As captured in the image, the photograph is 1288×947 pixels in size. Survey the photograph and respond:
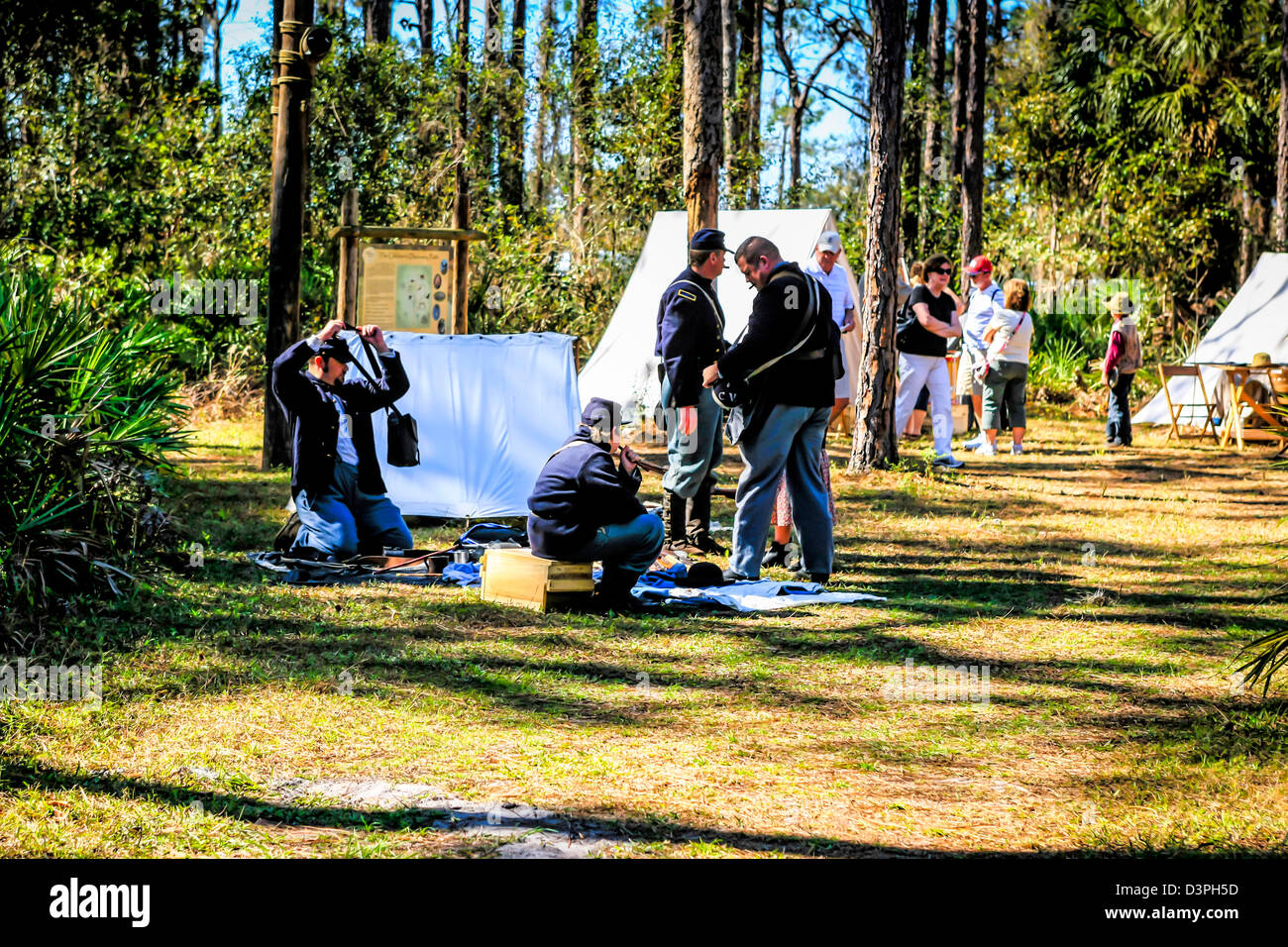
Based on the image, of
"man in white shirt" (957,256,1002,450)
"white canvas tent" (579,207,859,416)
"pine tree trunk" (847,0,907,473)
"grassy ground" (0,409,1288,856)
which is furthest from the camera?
"white canvas tent" (579,207,859,416)

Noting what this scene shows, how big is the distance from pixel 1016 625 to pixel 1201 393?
39.7 feet

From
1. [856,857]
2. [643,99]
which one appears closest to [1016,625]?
[856,857]

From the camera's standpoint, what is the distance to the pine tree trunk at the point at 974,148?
25281 mm

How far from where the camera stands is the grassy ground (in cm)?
444

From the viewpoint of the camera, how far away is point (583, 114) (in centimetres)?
2358

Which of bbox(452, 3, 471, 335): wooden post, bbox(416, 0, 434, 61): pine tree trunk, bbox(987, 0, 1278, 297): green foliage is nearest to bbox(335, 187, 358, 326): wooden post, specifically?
bbox(452, 3, 471, 335): wooden post

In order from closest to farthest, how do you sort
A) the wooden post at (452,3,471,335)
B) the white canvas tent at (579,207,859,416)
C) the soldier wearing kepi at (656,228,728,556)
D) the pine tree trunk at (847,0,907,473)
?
the soldier wearing kepi at (656,228,728,556), the wooden post at (452,3,471,335), the pine tree trunk at (847,0,907,473), the white canvas tent at (579,207,859,416)

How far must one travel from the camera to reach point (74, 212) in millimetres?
18172

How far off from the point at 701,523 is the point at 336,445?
2.58 meters

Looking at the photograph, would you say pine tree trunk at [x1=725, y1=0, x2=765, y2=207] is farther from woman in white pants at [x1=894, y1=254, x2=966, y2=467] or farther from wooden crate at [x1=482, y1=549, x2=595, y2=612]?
wooden crate at [x1=482, y1=549, x2=595, y2=612]

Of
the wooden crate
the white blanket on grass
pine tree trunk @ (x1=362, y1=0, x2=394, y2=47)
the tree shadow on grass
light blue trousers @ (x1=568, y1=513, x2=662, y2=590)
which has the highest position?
pine tree trunk @ (x1=362, y1=0, x2=394, y2=47)

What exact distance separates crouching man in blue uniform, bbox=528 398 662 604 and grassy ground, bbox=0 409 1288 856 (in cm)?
35

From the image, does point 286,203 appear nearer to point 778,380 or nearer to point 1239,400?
point 778,380

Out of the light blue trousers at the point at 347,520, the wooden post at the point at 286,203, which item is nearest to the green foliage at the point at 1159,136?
the wooden post at the point at 286,203
